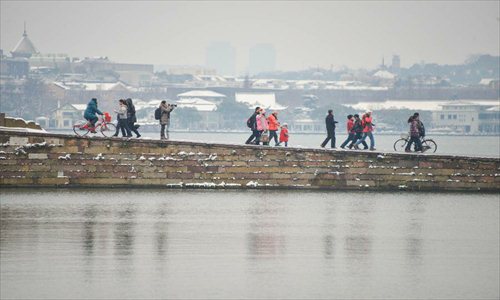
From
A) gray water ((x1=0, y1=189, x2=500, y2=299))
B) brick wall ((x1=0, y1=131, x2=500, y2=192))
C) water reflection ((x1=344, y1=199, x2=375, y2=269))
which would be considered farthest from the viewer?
brick wall ((x1=0, y1=131, x2=500, y2=192))

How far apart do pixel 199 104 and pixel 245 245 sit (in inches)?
6465

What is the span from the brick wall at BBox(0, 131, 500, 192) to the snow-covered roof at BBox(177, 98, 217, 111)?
146 meters

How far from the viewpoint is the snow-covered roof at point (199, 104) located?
184 metres

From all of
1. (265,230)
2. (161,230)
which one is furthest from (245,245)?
(161,230)

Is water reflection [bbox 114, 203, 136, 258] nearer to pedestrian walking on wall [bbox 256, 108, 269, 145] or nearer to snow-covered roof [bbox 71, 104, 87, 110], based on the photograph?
pedestrian walking on wall [bbox 256, 108, 269, 145]

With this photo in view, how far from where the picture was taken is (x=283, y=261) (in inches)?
930

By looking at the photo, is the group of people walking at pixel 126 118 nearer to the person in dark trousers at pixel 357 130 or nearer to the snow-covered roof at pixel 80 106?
the person in dark trousers at pixel 357 130

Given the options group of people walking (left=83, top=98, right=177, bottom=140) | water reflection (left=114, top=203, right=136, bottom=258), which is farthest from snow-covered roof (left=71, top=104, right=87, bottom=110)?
water reflection (left=114, top=203, right=136, bottom=258)

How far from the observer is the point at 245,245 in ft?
82.5

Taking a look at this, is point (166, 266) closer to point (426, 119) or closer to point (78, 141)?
point (78, 141)

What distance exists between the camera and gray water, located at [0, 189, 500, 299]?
21.6m

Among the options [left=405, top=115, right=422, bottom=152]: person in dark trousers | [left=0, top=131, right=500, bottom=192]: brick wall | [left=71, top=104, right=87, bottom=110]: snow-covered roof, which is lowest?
[left=71, top=104, right=87, bottom=110]: snow-covered roof

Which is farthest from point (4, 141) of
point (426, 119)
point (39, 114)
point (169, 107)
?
point (426, 119)

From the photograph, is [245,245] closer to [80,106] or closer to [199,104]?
[80,106]
